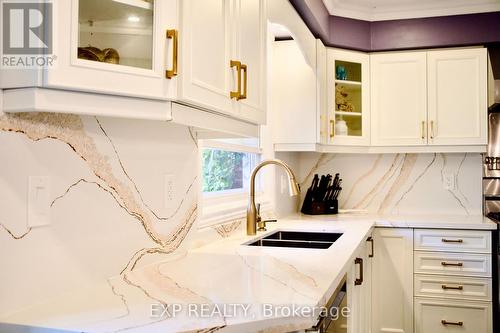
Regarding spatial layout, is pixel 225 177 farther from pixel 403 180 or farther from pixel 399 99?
pixel 403 180

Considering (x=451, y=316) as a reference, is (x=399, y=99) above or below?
above

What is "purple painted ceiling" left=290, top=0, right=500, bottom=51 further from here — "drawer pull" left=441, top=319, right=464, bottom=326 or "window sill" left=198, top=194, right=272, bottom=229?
"drawer pull" left=441, top=319, right=464, bottom=326

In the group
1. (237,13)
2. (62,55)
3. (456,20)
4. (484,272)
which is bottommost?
(484,272)

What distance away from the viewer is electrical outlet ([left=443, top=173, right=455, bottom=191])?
362cm

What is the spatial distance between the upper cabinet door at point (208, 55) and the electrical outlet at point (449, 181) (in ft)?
8.33

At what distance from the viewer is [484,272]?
300 centimetres

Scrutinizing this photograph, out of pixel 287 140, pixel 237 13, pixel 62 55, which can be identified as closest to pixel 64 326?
pixel 62 55

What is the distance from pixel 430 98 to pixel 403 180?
0.70 meters

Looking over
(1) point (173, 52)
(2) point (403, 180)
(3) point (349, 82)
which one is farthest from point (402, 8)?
(1) point (173, 52)

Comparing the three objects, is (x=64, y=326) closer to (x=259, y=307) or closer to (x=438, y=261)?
(x=259, y=307)

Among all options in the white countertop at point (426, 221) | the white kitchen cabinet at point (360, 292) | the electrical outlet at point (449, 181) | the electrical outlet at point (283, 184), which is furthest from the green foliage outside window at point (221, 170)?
the electrical outlet at point (449, 181)

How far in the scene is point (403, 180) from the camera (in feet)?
12.2

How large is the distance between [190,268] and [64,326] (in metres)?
0.61

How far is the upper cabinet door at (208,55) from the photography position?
1.34 m
